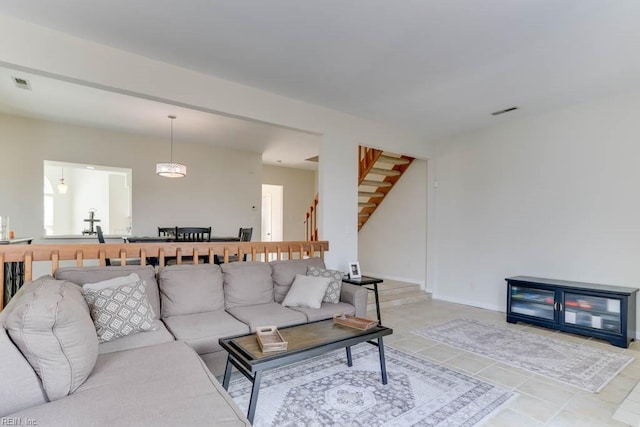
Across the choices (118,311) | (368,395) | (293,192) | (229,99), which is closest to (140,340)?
(118,311)

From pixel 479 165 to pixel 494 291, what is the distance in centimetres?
193

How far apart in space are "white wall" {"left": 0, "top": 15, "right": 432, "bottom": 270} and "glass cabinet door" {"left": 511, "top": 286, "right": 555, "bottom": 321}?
214cm

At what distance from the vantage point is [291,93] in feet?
12.8

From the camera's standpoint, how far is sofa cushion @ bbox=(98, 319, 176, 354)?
6.85ft

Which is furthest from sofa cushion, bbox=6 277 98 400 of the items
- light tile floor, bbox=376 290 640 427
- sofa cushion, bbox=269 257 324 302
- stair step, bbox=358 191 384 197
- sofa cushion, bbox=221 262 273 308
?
stair step, bbox=358 191 384 197

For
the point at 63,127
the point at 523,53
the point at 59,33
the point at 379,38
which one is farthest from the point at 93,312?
the point at 63,127

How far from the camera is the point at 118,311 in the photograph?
88.5 inches

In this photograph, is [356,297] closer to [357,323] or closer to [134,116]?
[357,323]

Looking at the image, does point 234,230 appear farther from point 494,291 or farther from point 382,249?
point 494,291

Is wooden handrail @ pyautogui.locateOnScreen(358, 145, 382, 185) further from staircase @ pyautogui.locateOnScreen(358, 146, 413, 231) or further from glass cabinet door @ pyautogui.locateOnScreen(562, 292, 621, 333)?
glass cabinet door @ pyautogui.locateOnScreen(562, 292, 621, 333)

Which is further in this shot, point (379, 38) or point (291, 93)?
point (291, 93)

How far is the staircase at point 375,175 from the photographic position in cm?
574

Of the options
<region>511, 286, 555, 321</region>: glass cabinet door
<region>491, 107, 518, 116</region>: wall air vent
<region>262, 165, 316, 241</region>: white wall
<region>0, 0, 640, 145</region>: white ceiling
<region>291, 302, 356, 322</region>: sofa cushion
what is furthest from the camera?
<region>262, 165, 316, 241</region>: white wall

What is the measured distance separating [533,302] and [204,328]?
153 inches
